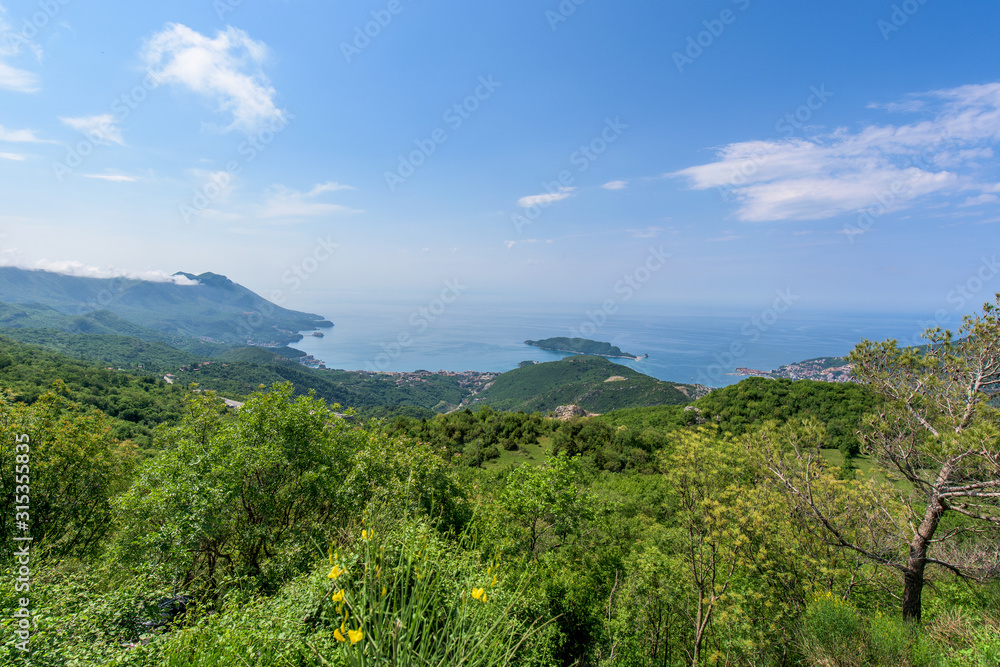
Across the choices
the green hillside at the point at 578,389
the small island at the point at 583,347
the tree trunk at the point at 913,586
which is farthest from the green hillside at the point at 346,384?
the tree trunk at the point at 913,586

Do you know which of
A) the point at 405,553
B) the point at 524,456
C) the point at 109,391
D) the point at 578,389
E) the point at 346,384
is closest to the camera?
the point at 405,553

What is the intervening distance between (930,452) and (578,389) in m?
79.4

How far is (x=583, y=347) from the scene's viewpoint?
15200 centimetres

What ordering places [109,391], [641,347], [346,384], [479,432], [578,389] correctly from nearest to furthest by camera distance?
[479,432], [109,391], [578,389], [346,384], [641,347]

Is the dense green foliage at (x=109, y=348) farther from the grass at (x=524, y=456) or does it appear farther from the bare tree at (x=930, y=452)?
the bare tree at (x=930, y=452)

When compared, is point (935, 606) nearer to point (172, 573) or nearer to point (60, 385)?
point (172, 573)

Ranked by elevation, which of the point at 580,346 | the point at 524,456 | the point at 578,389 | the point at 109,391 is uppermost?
the point at 580,346

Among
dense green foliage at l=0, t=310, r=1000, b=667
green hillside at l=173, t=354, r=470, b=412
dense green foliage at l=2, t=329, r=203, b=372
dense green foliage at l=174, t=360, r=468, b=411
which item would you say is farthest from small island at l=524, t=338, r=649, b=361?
dense green foliage at l=2, t=329, r=203, b=372

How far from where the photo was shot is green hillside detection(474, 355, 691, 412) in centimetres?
7294

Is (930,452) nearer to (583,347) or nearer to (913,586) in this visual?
(913,586)

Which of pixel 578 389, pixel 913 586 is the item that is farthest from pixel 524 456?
pixel 578 389

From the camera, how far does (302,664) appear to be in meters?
3.25

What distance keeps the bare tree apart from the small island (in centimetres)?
12772

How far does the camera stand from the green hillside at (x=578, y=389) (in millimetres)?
72938
